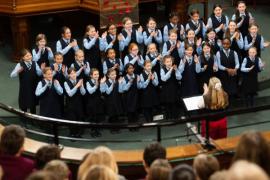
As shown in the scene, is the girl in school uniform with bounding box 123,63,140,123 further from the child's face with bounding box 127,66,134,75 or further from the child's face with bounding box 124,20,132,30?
the child's face with bounding box 124,20,132,30

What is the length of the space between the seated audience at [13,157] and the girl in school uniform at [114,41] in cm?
446

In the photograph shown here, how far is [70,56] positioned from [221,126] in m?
2.87

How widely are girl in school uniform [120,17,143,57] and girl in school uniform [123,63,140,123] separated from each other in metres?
0.89

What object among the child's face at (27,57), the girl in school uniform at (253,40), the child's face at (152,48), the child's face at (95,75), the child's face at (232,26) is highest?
the child's face at (232,26)

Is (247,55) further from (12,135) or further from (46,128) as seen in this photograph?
(12,135)

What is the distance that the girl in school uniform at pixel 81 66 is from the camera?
8288 millimetres

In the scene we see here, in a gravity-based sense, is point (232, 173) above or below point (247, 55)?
below

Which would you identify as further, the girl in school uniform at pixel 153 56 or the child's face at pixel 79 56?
the girl in school uniform at pixel 153 56

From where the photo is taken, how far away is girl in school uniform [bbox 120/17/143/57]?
915cm

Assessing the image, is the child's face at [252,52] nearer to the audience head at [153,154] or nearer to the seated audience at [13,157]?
the audience head at [153,154]

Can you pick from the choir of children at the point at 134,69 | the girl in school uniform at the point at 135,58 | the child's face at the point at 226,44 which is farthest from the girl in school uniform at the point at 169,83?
the child's face at the point at 226,44

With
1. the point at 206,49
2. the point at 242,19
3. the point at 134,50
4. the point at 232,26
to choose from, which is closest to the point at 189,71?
the point at 206,49

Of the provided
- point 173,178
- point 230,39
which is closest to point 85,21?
point 230,39

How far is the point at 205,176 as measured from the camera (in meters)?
4.05
